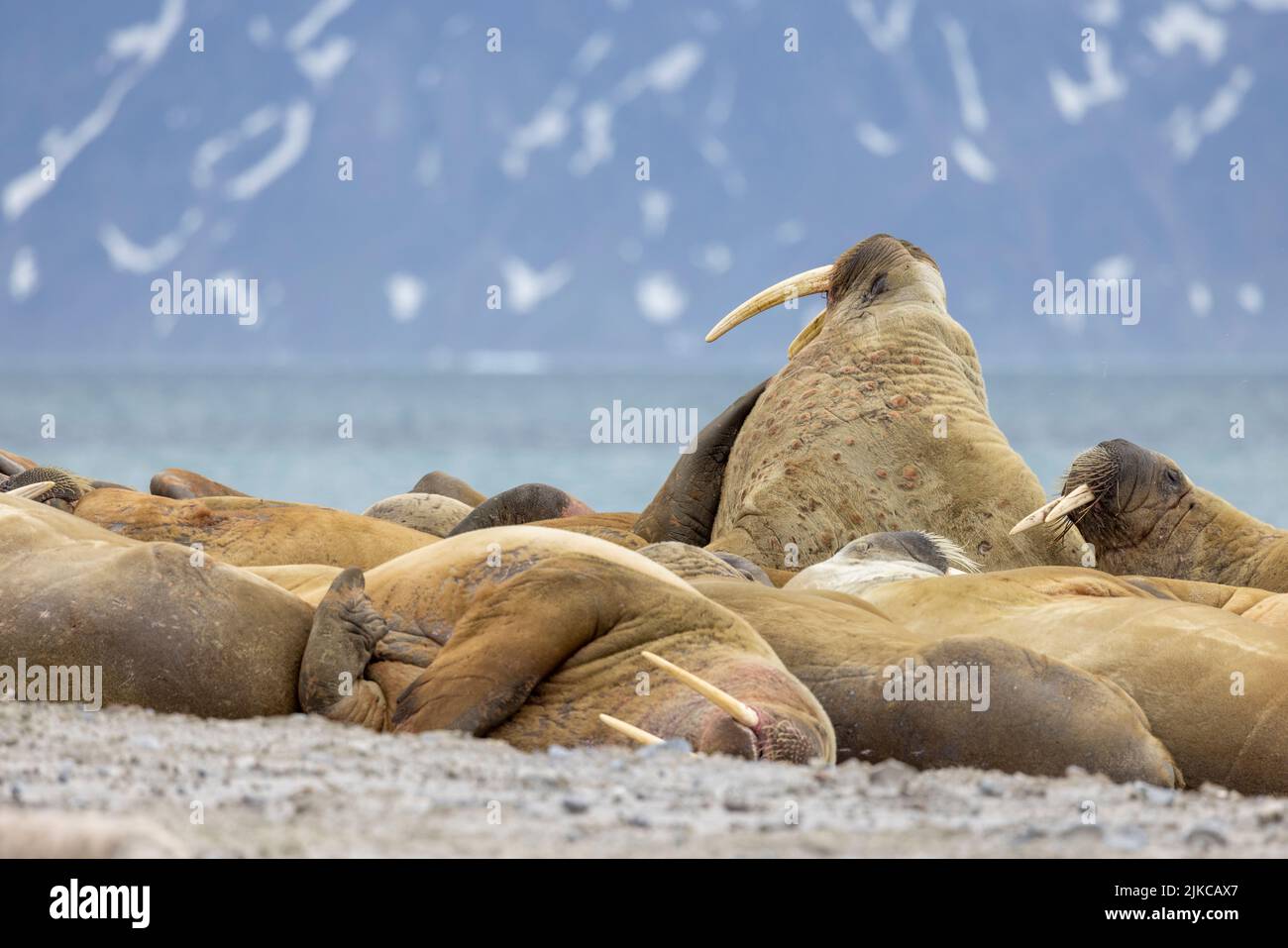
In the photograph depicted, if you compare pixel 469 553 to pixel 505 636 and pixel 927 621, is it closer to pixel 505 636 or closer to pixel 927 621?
pixel 505 636

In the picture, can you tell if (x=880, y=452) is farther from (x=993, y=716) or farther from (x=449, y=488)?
(x=449, y=488)

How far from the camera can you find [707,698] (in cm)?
466

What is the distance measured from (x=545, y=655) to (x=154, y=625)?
1.17 metres

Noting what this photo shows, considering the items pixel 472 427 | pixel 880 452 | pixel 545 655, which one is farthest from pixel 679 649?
pixel 472 427

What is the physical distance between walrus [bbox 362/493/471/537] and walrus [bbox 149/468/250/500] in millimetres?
933

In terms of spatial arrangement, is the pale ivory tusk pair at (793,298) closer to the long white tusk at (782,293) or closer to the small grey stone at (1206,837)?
the long white tusk at (782,293)

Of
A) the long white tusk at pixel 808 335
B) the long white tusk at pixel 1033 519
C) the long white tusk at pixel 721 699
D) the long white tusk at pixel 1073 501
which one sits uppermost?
the long white tusk at pixel 808 335

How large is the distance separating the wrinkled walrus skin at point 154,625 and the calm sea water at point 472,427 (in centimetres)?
1897

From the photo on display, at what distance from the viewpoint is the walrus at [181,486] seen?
1003cm

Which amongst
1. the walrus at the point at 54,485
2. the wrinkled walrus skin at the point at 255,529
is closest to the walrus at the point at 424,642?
the wrinkled walrus skin at the point at 255,529

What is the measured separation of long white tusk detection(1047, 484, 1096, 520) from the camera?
883cm

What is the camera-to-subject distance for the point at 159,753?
4.01 meters
